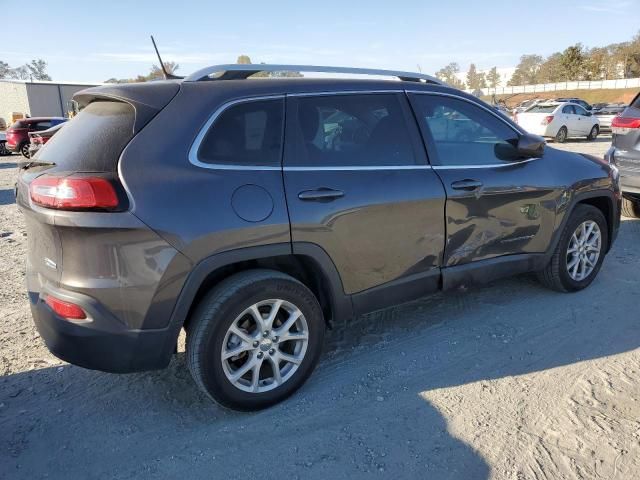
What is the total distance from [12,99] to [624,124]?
4786 centimetres

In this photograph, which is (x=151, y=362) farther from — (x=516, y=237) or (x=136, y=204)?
(x=516, y=237)

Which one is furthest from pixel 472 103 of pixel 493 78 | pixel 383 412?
pixel 493 78

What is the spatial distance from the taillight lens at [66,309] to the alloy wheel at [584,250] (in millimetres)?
3767

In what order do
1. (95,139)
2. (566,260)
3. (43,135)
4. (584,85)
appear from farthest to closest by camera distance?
(584,85) < (43,135) < (566,260) < (95,139)

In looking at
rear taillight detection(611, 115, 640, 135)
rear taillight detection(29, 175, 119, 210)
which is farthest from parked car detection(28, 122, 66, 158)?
rear taillight detection(611, 115, 640, 135)

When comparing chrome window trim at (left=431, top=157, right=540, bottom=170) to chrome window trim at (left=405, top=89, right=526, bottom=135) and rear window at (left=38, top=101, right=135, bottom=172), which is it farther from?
rear window at (left=38, top=101, right=135, bottom=172)

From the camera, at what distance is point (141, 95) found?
2605mm

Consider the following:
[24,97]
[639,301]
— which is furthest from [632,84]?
[639,301]

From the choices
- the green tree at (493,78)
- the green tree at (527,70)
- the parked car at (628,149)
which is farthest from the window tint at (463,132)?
the green tree at (493,78)

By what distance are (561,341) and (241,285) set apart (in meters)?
2.38

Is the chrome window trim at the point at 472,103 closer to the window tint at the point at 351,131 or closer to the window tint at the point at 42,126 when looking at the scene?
the window tint at the point at 351,131

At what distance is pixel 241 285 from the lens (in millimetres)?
2641

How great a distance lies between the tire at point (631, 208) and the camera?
23.1ft

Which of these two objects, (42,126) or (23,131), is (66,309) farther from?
(23,131)
